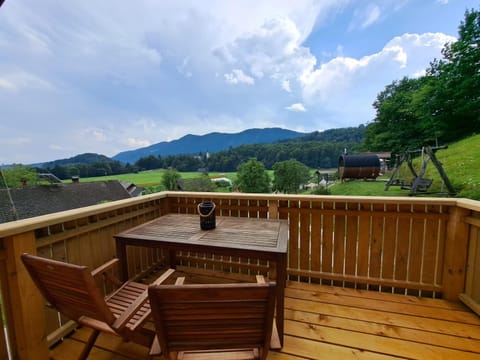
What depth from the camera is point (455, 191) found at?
23.1 feet

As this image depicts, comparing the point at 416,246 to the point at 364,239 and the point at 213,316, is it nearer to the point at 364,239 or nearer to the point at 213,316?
the point at 364,239

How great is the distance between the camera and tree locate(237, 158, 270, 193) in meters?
23.6

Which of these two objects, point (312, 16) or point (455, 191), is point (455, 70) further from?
point (312, 16)

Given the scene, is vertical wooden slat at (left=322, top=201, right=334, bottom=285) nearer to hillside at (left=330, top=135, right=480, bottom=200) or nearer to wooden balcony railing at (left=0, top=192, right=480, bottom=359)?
wooden balcony railing at (left=0, top=192, right=480, bottom=359)

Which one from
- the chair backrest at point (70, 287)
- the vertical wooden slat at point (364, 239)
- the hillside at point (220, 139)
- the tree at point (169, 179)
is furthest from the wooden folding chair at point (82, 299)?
the hillside at point (220, 139)

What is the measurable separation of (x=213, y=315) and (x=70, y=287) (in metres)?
0.86

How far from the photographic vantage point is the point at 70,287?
1211 mm

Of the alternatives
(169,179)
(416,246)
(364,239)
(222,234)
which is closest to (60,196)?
(169,179)

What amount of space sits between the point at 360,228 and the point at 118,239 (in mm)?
2433

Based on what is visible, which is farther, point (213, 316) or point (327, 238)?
point (327, 238)

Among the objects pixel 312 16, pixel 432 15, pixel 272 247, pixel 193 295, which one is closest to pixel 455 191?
pixel 432 15

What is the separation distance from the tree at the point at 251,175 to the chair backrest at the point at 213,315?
22.5m

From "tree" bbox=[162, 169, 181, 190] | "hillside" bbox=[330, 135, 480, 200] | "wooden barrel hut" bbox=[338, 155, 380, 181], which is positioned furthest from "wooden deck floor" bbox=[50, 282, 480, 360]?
"tree" bbox=[162, 169, 181, 190]

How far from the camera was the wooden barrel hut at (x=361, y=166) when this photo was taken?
51.3 ft
